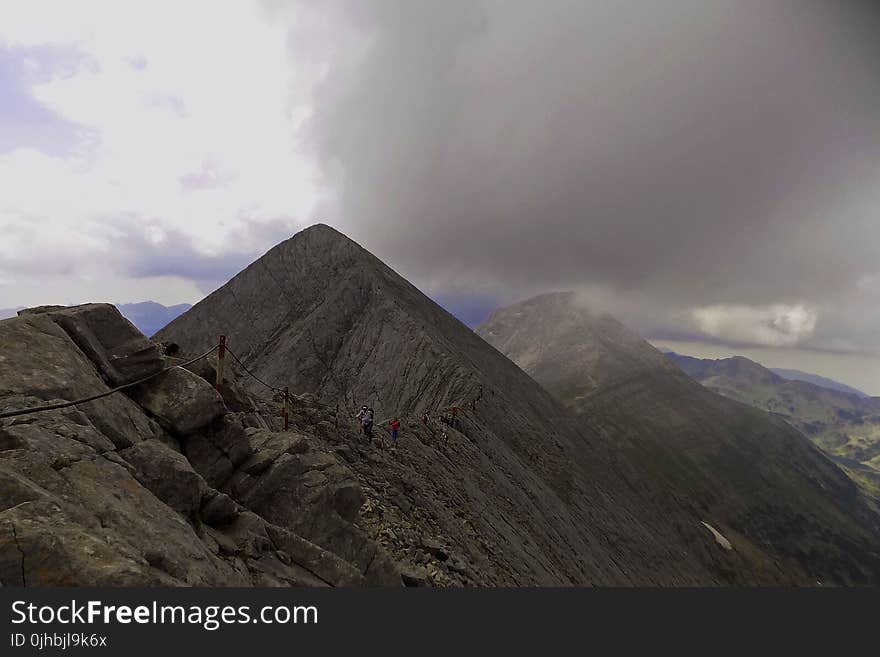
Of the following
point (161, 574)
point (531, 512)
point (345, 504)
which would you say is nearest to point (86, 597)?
point (161, 574)

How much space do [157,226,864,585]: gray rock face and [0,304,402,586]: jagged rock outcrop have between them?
1.15 metres

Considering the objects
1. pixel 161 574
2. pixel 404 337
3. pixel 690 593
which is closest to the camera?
pixel 161 574

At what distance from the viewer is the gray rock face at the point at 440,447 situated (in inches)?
716

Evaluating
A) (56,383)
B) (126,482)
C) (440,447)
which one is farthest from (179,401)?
(440,447)

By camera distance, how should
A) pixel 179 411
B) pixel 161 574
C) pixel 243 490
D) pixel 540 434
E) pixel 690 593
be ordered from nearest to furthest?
pixel 161 574 < pixel 690 593 < pixel 179 411 < pixel 243 490 < pixel 540 434

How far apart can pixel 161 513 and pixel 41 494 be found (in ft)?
5.78

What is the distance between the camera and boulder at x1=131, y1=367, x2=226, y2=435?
1062cm

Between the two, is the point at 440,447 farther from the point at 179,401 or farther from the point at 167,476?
the point at 167,476

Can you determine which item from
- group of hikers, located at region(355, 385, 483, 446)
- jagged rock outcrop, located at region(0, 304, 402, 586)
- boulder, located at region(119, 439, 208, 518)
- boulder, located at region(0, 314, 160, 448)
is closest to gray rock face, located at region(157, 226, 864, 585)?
group of hikers, located at region(355, 385, 483, 446)

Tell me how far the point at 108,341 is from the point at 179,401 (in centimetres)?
231

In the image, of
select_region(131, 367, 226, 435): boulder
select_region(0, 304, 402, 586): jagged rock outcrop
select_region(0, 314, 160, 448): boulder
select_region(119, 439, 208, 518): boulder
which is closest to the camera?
select_region(0, 304, 402, 586): jagged rock outcrop

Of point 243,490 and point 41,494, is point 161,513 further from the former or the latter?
point 243,490

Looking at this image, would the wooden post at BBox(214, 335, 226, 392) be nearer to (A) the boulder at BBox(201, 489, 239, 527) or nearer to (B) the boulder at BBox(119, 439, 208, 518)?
(B) the boulder at BBox(119, 439, 208, 518)

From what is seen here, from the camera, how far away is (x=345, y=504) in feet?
41.3
